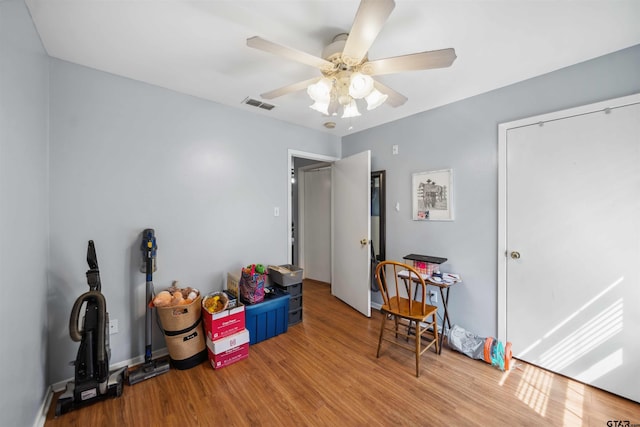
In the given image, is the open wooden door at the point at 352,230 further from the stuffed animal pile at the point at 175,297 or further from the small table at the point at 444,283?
the stuffed animal pile at the point at 175,297

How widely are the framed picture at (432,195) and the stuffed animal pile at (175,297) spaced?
2.45 m

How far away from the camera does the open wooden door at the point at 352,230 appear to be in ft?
9.70

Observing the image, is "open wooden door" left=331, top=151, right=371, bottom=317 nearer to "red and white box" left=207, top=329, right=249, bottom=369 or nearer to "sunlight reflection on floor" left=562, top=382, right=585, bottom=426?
"red and white box" left=207, top=329, right=249, bottom=369

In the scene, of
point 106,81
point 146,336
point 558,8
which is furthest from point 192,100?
point 558,8

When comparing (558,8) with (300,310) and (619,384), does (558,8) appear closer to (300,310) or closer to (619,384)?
(619,384)

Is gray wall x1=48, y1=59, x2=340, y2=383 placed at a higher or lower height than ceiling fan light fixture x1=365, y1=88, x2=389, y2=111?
lower

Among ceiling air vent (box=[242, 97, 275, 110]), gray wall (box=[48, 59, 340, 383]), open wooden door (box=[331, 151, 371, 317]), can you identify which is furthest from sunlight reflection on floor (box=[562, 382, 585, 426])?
ceiling air vent (box=[242, 97, 275, 110])

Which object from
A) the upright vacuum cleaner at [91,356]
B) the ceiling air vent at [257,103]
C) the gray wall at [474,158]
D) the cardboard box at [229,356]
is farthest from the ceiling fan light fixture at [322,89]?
the cardboard box at [229,356]

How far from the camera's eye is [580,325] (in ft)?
6.07

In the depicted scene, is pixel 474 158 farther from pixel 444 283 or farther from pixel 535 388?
pixel 535 388

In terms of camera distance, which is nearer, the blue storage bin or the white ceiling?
the white ceiling

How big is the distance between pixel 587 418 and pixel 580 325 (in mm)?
614

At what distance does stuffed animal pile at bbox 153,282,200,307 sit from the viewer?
76.4 inches

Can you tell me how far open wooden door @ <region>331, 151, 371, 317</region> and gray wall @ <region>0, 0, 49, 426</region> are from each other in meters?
2.72
